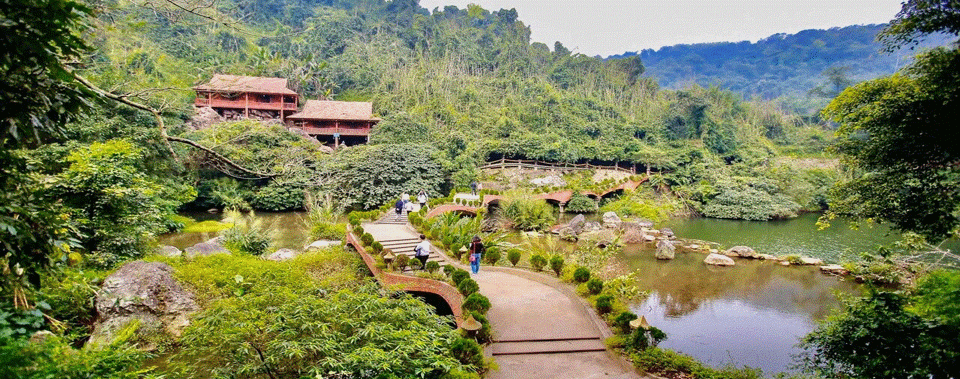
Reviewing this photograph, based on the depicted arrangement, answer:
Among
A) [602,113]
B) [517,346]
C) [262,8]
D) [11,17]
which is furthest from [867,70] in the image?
[11,17]

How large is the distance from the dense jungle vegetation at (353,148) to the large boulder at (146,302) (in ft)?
1.29

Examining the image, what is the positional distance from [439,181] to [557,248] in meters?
8.97

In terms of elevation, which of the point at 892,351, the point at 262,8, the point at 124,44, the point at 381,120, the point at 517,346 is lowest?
the point at 517,346

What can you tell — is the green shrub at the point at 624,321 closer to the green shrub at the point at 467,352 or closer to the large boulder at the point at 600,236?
the green shrub at the point at 467,352

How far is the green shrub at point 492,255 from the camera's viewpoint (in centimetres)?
1184

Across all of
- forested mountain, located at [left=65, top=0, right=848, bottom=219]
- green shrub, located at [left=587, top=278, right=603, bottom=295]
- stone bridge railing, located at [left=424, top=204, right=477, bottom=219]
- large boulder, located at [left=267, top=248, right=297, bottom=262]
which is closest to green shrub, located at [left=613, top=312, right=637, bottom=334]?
green shrub, located at [left=587, top=278, right=603, bottom=295]

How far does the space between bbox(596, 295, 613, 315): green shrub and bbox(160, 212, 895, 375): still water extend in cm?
293

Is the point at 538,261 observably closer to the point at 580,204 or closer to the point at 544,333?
the point at 544,333

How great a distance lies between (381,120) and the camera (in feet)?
98.6

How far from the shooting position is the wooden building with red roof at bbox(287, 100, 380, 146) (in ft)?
99.8

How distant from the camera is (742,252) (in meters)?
18.9

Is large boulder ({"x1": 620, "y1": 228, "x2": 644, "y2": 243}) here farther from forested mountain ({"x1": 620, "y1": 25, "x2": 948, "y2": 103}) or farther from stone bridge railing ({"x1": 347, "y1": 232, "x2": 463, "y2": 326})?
forested mountain ({"x1": 620, "y1": 25, "x2": 948, "y2": 103})

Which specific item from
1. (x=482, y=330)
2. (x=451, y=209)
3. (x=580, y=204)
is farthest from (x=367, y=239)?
(x=580, y=204)

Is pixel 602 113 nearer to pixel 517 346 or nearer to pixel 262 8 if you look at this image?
pixel 517 346
